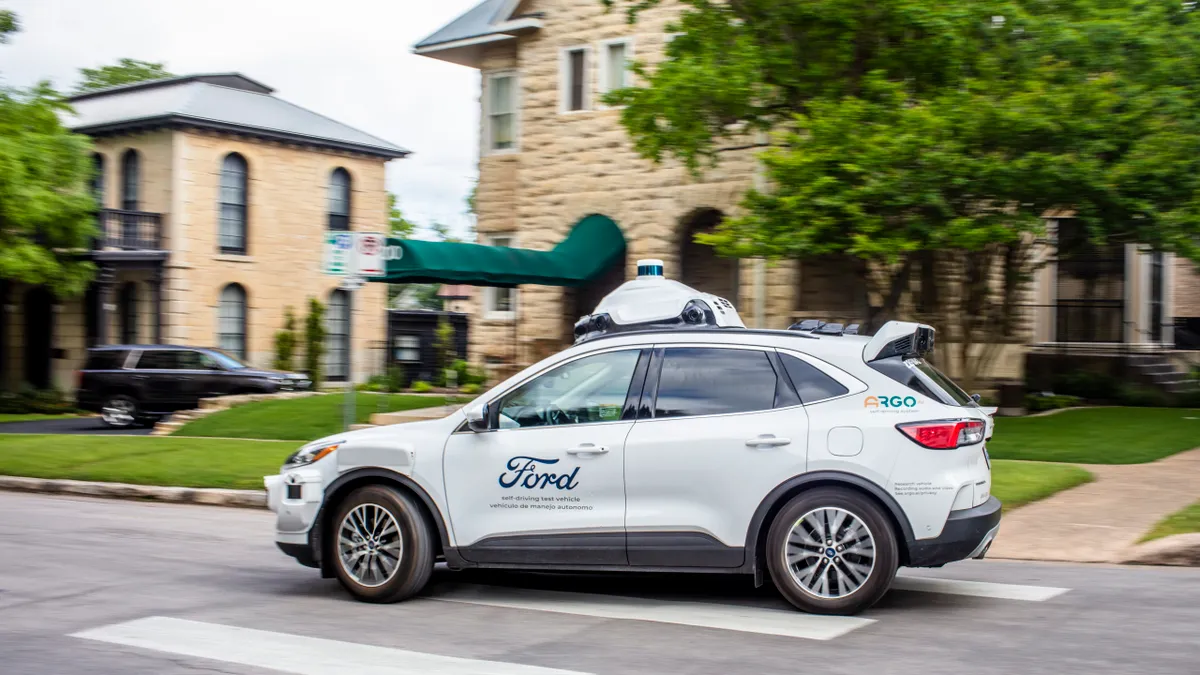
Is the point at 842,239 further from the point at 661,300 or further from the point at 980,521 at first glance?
the point at 980,521

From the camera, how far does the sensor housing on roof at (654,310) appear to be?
849cm

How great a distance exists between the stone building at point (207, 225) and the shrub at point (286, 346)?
0.45 meters

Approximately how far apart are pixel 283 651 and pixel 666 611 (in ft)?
7.21

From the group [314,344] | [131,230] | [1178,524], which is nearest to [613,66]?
[1178,524]

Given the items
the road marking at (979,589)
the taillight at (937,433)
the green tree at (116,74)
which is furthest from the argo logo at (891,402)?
the green tree at (116,74)

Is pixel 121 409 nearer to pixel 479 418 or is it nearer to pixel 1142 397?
pixel 1142 397

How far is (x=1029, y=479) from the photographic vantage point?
1245 centimetres

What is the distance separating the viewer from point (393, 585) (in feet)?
24.6

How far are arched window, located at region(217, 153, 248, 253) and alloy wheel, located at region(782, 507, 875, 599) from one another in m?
29.6

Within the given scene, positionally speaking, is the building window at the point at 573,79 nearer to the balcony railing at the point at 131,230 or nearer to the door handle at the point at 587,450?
the balcony railing at the point at 131,230

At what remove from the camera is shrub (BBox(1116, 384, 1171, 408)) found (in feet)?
70.2

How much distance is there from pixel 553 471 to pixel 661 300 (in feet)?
12.2

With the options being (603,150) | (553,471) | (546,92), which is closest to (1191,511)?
(553,471)

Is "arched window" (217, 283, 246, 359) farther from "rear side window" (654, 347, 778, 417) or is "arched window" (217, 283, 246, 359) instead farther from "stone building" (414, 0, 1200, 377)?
"rear side window" (654, 347, 778, 417)
